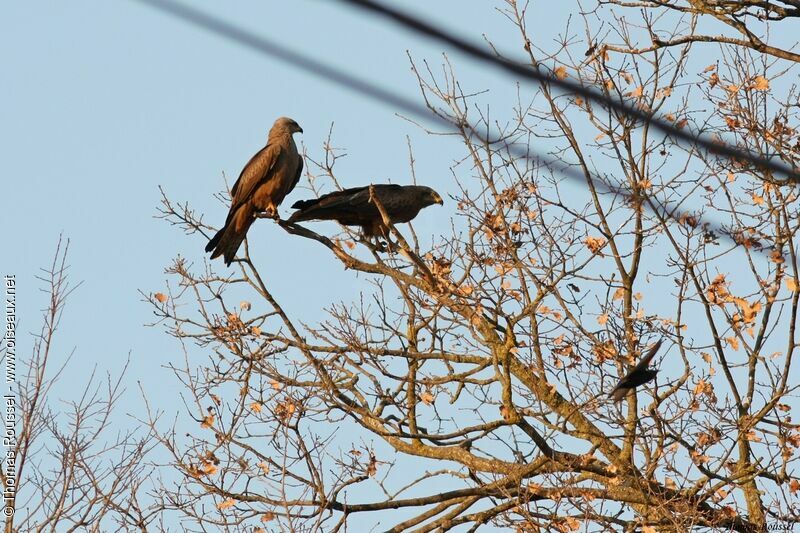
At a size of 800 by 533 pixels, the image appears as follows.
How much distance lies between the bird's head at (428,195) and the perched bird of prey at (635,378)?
12.1 ft

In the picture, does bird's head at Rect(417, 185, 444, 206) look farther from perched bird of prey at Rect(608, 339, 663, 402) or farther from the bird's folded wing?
perched bird of prey at Rect(608, 339, 663, 402)

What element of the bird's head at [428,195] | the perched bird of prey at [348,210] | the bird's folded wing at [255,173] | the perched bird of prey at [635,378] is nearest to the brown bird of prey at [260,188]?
the bird's folded wing at [255,173]

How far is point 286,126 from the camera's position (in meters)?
11.1

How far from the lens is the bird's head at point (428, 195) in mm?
10539

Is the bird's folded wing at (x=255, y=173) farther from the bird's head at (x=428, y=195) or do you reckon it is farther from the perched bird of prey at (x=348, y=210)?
the bird's head at (x=428, y=195)

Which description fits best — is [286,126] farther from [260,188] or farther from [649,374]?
[649,374]

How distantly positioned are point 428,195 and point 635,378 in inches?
159

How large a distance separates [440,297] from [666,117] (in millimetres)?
2390

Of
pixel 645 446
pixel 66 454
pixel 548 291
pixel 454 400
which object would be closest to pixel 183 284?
pixel 66 454

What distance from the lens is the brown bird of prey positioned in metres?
9.65

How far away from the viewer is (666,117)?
8.33m

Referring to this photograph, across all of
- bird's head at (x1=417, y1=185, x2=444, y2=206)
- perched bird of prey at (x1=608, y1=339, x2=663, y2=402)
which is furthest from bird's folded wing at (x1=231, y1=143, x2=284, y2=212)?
perched bird of prey at (x1=608, y1=339, x2=663, y2=402)

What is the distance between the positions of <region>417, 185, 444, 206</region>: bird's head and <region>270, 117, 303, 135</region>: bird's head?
5.17 feet

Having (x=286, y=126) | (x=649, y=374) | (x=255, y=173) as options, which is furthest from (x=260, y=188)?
(x=649, y=374)
